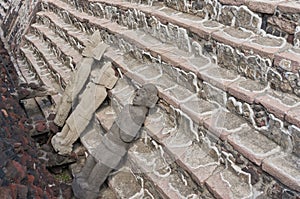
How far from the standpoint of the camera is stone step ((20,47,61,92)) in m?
4.93

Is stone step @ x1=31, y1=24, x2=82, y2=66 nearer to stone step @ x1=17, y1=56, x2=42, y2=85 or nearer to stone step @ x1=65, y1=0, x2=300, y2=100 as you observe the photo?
stone step @ x1=17, y1=56, x2=42, y2=85

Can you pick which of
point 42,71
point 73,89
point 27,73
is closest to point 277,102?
point 73,89

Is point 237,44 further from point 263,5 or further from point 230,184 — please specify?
point 230,184

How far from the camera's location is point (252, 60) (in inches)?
101

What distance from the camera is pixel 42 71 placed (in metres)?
5.43

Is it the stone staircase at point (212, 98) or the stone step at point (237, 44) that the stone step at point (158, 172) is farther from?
the stone step at point (237, 44)

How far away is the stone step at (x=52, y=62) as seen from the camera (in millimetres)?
4711

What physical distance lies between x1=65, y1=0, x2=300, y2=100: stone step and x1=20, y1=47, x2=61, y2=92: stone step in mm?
1746

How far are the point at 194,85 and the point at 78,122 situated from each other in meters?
1.32

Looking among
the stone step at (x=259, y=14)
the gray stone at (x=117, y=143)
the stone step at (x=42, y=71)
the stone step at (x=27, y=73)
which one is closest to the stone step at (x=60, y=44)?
the stone step at (x=42, y=71)

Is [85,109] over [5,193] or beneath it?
beneath

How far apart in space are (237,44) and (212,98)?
411 millimetres

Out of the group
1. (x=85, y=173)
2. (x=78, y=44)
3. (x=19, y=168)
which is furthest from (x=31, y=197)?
(x=78, y=44)

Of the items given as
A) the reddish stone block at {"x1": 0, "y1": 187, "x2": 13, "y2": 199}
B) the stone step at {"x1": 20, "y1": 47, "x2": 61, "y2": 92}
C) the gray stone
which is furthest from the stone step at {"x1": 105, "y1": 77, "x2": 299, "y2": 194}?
the stone step at {"x1": 20, "y1": 47, "x2": 61, "y2": 92}
